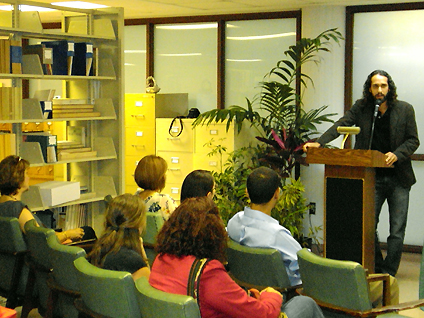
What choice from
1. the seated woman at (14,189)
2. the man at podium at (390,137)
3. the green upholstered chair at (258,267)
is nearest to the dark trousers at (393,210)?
the man at podium at (390,137)

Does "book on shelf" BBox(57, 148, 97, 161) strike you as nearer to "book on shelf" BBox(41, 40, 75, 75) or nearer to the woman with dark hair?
"book on shelf" BBox(41, 40, 75, 75)

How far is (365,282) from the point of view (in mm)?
2613

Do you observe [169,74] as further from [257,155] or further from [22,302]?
[22,302]

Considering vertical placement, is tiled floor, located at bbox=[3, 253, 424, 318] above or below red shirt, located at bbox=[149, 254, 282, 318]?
below

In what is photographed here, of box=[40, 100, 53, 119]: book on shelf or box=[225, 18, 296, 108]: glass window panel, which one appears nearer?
box=[40, 100, 53, 119]: book on shelf

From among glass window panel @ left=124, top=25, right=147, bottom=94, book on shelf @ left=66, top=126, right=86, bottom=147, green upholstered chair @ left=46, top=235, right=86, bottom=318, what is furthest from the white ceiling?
green upholstered chair @ left=46, top=235, right=86, bottom=318

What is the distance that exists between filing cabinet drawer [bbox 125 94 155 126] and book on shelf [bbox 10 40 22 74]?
2.45 metres

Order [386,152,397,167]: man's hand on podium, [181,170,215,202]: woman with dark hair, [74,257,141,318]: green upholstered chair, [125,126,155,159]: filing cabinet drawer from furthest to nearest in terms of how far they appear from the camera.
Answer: [125,126,155,159]: filing cabinet drawer → [386,152,397,167]: man's hand on podium → [181,170,215,202]: woman with dark hair → [74,257,141,318]: green upholstered chair

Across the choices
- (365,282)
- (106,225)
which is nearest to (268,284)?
(365,282)

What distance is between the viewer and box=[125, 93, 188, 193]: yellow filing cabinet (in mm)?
7340

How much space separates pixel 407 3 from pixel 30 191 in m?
Result: 4.31

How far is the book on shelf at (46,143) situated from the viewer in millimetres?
5254

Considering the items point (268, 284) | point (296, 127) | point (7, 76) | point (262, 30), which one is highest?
point (262, 30)

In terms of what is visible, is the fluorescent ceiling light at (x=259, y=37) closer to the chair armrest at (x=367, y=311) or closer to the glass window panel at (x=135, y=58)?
the glass window panel at (x=135, y=58)
